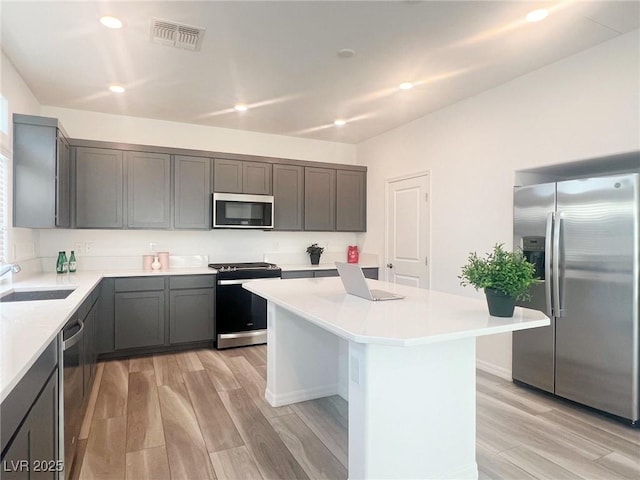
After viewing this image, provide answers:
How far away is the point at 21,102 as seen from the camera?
128 inches

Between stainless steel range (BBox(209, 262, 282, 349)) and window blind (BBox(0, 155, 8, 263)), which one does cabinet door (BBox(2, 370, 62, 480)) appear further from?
stainless steel range (BBox(209, 262, 282, 349))

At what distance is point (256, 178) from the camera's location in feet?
15.3

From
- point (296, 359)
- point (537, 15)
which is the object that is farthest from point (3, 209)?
point (537, 15)

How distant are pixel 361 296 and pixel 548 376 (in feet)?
5.84

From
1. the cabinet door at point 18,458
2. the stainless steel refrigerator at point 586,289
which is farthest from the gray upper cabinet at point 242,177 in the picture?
the cabinet door at point 18,458

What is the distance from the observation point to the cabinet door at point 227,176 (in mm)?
4441

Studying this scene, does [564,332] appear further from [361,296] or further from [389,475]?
[389,475]

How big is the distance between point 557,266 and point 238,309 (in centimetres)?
307

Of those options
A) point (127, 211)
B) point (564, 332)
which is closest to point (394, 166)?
point (564, 332)

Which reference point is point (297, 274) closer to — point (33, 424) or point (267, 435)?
point (267, 435)

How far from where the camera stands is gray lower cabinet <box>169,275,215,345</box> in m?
4.01

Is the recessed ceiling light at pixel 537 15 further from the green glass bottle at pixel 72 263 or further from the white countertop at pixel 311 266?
the green glass bottle at pixel 72 263

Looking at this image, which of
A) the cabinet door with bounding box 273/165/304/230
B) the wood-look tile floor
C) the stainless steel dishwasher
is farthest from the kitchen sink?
the cabinet door with bounding box 273/165/304/230

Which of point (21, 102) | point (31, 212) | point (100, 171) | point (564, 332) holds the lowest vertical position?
point (564, 332)
